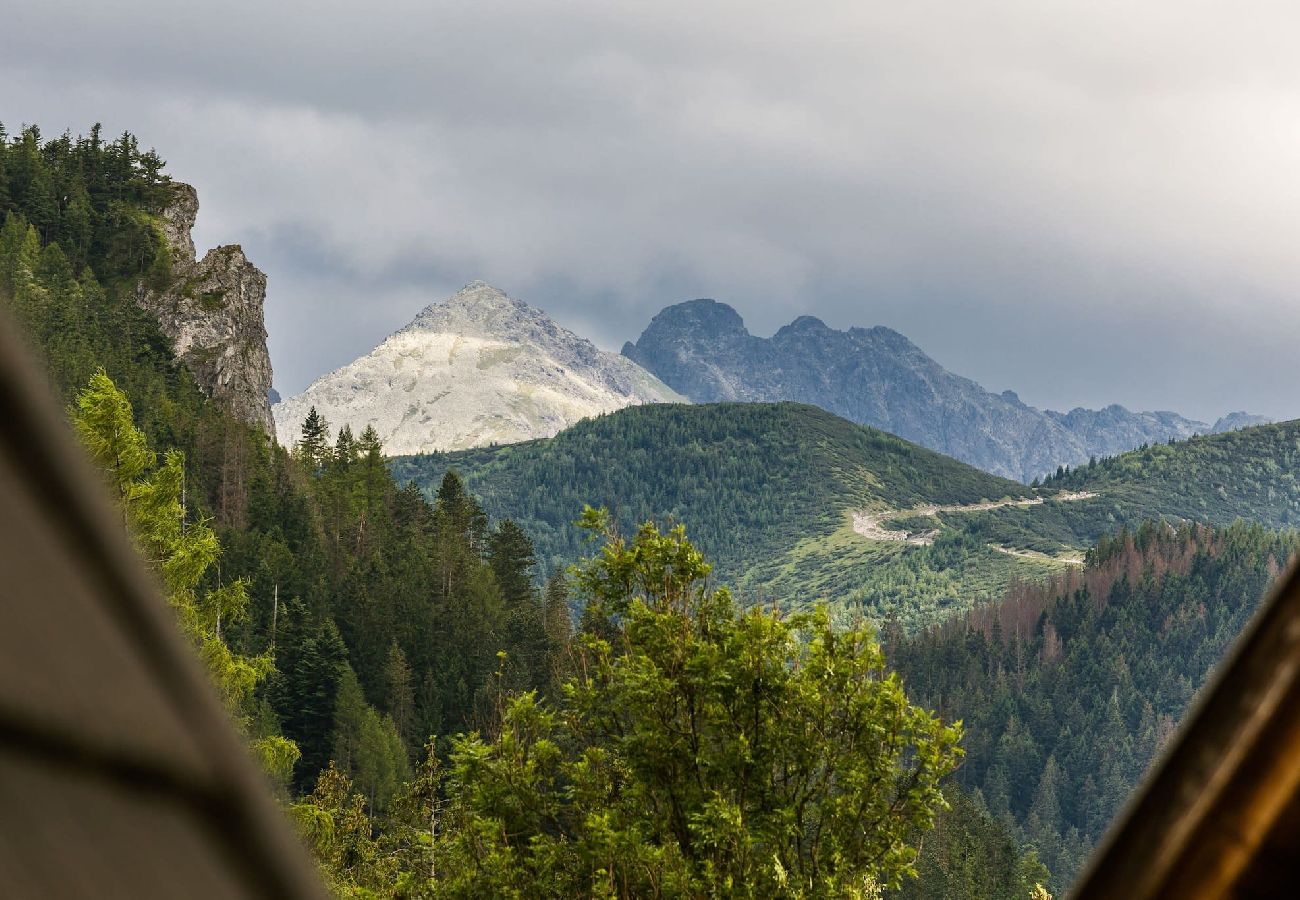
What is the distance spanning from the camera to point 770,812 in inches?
489

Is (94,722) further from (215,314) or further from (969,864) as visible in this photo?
(215,314)

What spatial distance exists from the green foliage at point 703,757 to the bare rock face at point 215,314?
91.4 m

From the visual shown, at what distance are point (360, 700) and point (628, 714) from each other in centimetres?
4767

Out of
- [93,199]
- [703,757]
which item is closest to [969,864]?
[703,757]

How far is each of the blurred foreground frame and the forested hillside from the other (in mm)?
129454

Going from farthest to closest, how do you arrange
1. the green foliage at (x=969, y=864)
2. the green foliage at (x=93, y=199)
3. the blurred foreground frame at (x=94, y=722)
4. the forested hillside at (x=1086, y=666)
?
1. the forested hillside at (x=1086, y=666)
2. the green foliage at (x=93, y=199)
3. the green foliage at (x=969, y=864)
4. the blurred foreground frame at (x=94, y=722)

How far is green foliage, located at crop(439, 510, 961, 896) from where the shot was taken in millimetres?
11938

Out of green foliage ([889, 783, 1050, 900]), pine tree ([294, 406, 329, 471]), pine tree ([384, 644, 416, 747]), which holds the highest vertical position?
pine tree ([294, 406, 329, 471])

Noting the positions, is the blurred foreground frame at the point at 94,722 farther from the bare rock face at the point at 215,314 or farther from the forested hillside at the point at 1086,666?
the forested hillside at the point at 1086,666

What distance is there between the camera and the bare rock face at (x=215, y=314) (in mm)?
99875

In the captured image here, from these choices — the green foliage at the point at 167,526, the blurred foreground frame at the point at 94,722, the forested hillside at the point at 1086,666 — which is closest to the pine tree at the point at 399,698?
the green foliage at the point at 167,526

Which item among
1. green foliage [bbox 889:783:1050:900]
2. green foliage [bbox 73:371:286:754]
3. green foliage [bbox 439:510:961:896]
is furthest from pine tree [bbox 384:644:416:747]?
green foliage [bbox 439:510:961:896]

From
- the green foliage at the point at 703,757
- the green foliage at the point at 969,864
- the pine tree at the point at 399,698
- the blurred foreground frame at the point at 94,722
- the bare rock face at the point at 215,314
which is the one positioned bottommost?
the green foliage at the point at 969,864

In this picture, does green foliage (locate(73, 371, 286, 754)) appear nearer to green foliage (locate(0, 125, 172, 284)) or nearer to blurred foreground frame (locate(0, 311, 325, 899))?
blurred foreground frame (locate(0, 311, 325, 899))
